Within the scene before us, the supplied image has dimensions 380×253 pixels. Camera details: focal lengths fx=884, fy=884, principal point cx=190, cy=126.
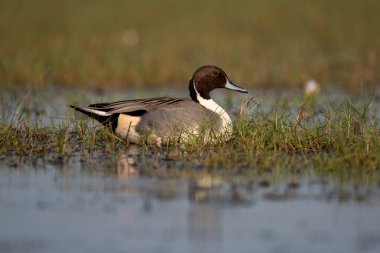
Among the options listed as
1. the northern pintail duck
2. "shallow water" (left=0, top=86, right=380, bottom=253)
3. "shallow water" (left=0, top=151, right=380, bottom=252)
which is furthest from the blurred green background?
"shallow water" (left=0, top=151, right=380, bottom=252)

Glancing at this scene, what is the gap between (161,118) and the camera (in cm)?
816

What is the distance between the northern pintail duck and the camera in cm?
792

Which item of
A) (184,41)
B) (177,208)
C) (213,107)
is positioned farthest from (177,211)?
(184,41)

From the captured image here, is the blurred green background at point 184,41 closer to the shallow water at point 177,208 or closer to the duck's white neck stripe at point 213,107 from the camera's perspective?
the duck's white neck stripe at point 213,107

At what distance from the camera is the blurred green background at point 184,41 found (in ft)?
41.8

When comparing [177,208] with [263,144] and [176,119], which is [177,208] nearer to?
[263,144]

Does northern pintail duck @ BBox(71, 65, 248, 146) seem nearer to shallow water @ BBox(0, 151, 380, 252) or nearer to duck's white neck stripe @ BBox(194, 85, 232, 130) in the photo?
duck's white neck stripe @ BBox(194, 85, 232, 130)

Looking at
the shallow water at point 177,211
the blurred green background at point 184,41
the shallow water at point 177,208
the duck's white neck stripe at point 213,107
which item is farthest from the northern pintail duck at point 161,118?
the blurred green background at point 184,41

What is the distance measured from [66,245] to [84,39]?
10698 millimetres

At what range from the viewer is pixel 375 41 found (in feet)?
51.3

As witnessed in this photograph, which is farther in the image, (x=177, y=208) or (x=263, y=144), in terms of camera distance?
(x=263, y=144)

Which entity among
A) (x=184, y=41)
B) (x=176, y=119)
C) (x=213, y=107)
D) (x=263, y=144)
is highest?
(x=184, y=41)

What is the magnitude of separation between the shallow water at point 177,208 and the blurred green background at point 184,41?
11.5ft

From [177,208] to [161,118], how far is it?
2767 mm
